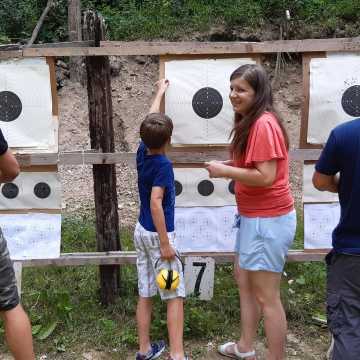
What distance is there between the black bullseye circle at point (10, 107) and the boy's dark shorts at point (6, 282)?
1.16 metres

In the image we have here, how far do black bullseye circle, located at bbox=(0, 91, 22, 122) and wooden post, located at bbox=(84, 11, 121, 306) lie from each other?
0.45 meters

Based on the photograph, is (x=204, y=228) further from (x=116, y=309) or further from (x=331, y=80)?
(x=331, y=80)

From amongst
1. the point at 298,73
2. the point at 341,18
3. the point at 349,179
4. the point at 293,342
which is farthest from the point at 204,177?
the point at 341,18

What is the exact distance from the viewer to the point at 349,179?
7.54 ft

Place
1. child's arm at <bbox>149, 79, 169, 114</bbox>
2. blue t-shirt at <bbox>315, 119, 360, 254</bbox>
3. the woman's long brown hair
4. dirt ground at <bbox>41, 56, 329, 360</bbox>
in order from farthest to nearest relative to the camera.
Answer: dirt ground at <bbox>41, 56, 329, 360</bbox> < child's arm at <bbox>149, 79, 169, 114</bbox> < the woman's long brown hair < blue t-shirt at <bbox>315, 119, 360, 254</bbox>

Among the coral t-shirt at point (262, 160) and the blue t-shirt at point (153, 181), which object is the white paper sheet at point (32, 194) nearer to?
the blue t-shirt at point (153, 181)

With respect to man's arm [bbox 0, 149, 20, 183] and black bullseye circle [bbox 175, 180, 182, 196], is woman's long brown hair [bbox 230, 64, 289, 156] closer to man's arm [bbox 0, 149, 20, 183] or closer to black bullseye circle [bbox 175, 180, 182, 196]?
black bullseye circle [bbox 175, 180, 182, 196]

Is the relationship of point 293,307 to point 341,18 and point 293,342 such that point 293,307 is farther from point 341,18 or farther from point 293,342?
point 341,18

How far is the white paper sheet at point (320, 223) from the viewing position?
364cm

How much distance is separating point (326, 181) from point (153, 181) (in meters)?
1.00

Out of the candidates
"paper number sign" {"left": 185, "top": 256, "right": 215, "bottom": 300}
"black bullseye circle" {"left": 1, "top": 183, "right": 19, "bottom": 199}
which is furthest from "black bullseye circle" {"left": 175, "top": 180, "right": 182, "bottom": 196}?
"black bullseye circle" {"left": 1, "top": 183, "right": 19, "bottom": 199}

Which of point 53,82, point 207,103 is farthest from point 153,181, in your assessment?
point 53,82

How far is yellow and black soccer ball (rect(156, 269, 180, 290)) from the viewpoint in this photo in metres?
3.11

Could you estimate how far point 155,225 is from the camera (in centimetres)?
304
